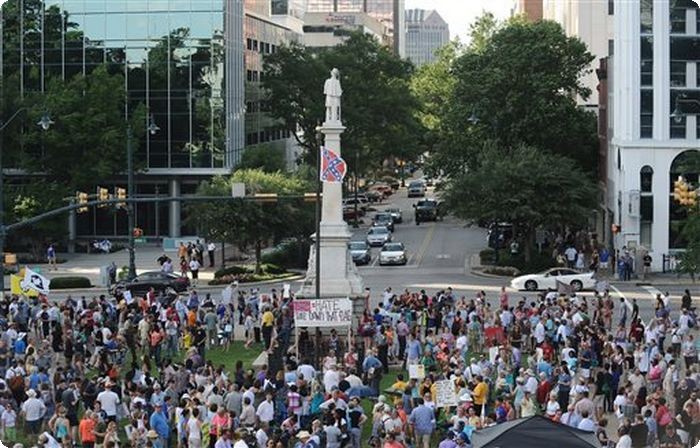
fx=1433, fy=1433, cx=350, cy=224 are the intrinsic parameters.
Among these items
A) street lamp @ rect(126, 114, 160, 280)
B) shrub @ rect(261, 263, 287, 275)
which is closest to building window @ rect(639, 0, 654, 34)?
shrub @ rect(261, 263, 287, 275)

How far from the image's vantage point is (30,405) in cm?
2631

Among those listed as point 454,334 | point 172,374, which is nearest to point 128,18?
point 454,334

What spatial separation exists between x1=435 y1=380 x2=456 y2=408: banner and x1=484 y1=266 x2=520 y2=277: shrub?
113ft

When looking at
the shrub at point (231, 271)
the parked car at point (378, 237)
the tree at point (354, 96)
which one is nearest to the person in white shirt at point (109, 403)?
the shrub at point (231, 271)

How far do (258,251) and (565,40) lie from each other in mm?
23840

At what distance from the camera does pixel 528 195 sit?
61.7m

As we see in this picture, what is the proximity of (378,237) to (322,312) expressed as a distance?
1621 inches

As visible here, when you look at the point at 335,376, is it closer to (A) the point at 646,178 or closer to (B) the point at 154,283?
(B) the point at 154,283

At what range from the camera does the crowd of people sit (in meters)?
24.3

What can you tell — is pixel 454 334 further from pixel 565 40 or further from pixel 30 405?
pixel 565 40

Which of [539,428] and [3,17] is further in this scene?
[3,17]

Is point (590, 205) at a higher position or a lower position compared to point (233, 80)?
lower

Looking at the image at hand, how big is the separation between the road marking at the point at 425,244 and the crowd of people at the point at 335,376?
27324mm

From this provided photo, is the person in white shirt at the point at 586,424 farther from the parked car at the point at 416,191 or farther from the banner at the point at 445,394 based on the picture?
the parked car at the point at 416,191
